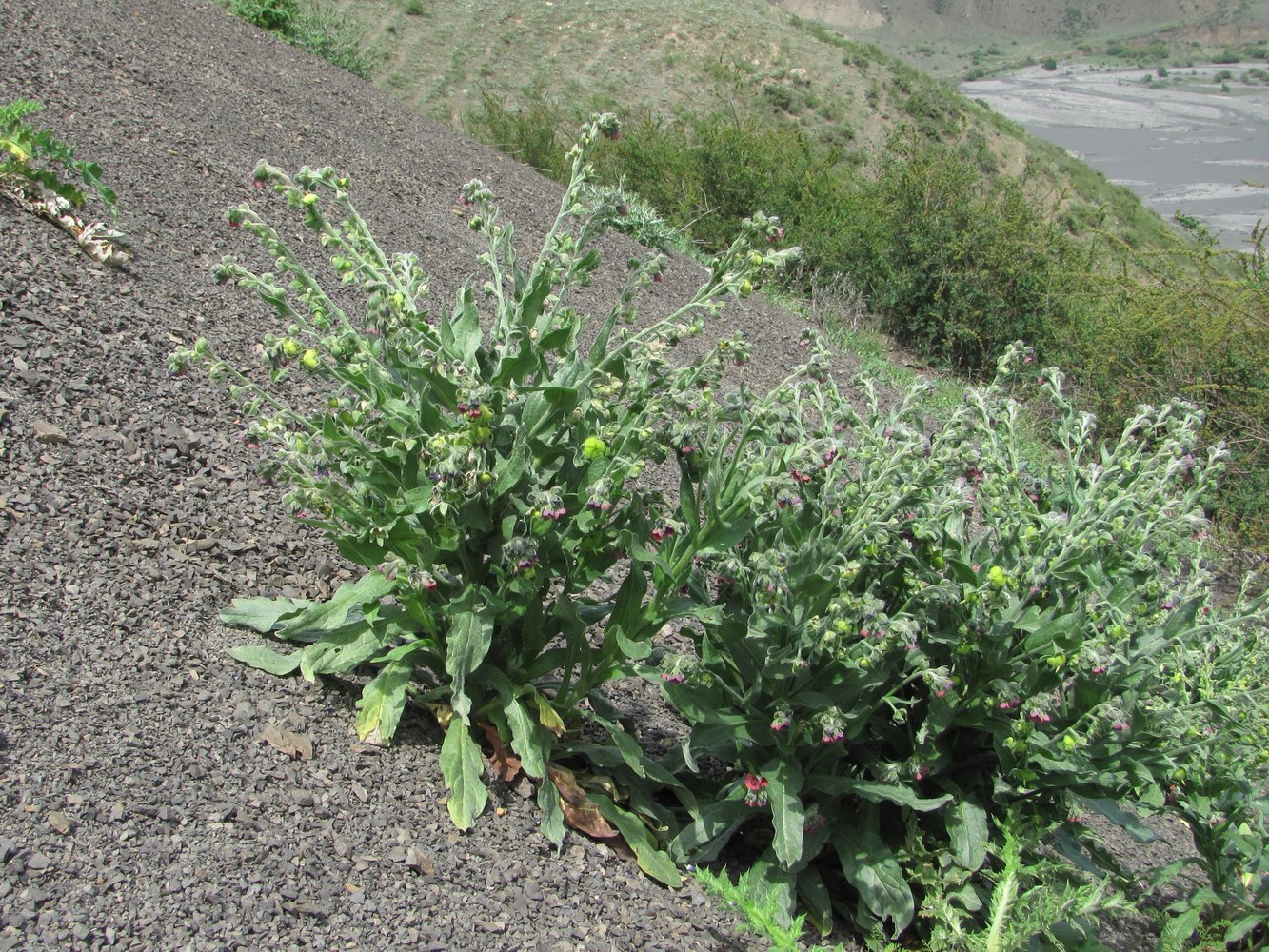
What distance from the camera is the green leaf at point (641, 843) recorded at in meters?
2.88

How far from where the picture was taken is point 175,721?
2.65 meters

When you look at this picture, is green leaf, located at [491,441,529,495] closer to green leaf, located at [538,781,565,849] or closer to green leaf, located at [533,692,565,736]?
green leaf, located at [533,692,565,736]

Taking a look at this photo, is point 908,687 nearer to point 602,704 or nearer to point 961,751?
point 961,751

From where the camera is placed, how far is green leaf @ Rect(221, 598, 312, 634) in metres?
3.06

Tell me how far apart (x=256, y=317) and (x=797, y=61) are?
34454 millimetres

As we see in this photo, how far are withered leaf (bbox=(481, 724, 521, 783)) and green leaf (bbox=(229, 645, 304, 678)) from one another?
0.57 metres

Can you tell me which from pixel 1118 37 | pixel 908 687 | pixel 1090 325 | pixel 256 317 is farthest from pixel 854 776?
pixel 1118 37

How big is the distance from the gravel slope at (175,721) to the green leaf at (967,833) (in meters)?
0.67

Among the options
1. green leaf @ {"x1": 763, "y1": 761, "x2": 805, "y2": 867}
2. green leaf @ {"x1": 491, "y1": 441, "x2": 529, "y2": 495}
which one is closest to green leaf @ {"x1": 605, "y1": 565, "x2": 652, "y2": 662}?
green leaf @ {"x1": 491, "y1": 441, "x2": 529, "y2": 495}

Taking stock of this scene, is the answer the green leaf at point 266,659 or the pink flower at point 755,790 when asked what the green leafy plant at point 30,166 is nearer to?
the green leaf at point 266,659

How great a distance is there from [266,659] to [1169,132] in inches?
2028

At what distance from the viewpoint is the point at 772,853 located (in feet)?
9.82

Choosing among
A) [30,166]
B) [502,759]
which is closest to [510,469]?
[502,759]

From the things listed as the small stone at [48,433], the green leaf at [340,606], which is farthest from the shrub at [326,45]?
the green leaf at [340,606]
